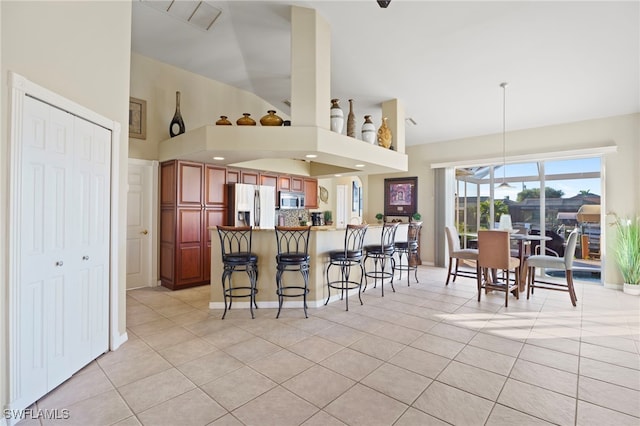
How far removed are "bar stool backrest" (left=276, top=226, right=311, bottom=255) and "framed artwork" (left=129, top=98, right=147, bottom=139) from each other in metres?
3.07

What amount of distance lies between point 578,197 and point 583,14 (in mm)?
3448

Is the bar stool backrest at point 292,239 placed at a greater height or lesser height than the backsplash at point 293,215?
lesser

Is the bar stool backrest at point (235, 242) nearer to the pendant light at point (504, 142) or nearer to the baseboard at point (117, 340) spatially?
the baseboard at point (117, 340)

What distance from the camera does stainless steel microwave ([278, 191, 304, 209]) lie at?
644 cm

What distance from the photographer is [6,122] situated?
1782 mm

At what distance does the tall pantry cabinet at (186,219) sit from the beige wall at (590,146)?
5.00 m

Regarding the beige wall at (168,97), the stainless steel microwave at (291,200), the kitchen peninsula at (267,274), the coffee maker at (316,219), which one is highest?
the beige wall at (168,97)

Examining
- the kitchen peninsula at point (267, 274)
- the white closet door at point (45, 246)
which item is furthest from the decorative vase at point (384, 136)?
the white closet door at point (45, 246)

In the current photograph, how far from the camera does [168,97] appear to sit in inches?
206

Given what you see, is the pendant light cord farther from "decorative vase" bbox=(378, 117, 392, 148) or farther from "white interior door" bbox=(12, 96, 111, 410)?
"white interior door" bbox=(12, 96, 111, 410)

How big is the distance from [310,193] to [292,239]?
3316 mm

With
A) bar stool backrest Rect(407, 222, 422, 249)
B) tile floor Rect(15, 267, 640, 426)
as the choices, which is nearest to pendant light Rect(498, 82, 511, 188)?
bar stool backrest Rect(407, 222, 422, 249)

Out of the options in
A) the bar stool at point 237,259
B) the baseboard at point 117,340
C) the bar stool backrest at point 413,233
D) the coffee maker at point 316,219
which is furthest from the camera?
the coffee maker at point 316,219

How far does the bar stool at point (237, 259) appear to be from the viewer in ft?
11.9
